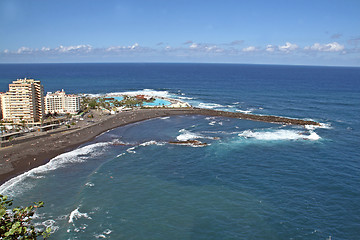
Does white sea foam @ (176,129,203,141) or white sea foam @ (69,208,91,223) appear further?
white sea foam @ (176,129,203,141)

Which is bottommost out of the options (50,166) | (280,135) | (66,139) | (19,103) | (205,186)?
(50,166)

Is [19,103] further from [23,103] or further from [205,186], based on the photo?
[205,186]

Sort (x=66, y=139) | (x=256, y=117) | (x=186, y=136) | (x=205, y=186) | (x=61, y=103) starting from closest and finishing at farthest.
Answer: (x=205, y=186) < (x=66, y=139) < (x=186, y=136) < (x=256, y=117) < (x=61, y=103)

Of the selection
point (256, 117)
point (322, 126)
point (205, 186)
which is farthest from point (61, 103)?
point (322, 126)

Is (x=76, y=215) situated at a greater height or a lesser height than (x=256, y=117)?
lesser

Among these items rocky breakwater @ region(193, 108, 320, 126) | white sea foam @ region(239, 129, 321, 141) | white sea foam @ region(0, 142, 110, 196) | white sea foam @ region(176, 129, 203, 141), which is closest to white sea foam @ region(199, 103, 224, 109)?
rocky breakwater @ region(193, 108, 320, 126)

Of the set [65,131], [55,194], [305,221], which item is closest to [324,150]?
[305,221]

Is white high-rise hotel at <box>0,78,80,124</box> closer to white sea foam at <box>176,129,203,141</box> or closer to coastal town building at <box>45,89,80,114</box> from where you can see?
coastal town building at <box>45,89,80,114</box>
